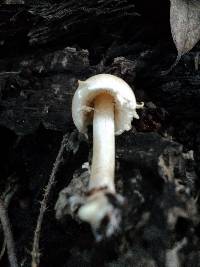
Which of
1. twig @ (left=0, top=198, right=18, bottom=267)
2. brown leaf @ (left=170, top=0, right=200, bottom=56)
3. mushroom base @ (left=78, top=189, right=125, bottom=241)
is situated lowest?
twig @ (left=0, top=198, right=18, bottom=267)

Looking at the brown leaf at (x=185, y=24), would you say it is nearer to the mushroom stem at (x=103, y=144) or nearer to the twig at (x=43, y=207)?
the mushroom stem at (x=103, y=144)

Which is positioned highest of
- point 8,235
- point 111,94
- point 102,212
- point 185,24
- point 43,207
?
point 185,24

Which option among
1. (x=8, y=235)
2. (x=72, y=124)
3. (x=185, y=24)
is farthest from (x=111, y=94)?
(x=8, y=235)

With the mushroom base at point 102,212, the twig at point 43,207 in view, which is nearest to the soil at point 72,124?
→ the twig at point 43,207

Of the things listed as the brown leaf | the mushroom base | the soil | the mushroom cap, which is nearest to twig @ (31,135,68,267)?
the soil

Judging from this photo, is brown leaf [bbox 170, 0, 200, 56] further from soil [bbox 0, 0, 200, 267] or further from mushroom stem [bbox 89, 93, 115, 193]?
mushroom stem [bbox 89, 93, 115, 193]

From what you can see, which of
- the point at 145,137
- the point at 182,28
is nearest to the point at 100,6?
the point at 182,28

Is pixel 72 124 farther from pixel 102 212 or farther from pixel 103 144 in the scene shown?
pixel 102 212
